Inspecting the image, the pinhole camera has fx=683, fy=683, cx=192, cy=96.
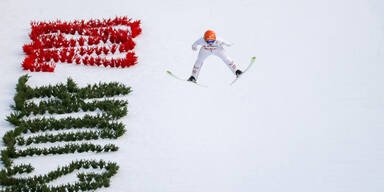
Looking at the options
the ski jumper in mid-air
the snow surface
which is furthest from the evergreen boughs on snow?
the ski jumper in mid-air

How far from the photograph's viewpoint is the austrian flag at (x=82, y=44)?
14867 millimetres

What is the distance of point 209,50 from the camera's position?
12531 millimetres

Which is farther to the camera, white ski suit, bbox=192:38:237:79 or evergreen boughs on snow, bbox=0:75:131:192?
white ski suit, bbox=192:38:237:79

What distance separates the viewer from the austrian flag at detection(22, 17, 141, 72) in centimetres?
1487

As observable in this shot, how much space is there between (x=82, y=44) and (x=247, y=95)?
435 cm

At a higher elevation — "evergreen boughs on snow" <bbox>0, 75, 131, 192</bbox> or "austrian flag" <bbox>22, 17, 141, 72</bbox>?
"austrian flag" <bbox>22, 17, 141, 72</bbox>

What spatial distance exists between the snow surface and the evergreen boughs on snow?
0.21 m

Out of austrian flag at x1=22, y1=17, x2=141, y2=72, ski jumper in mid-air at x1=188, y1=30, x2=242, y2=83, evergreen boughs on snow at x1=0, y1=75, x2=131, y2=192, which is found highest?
austrian flag at x1=22, y1=17, x2=141, y2=72

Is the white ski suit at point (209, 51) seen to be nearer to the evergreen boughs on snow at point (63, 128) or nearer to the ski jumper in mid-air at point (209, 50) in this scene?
the ski jumper in mid-air at point (209, 50)

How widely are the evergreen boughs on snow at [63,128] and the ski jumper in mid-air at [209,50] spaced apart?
164 cm

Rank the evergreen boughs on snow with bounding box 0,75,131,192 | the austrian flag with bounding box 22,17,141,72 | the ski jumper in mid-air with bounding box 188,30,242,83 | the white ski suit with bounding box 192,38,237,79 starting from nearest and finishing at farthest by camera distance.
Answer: the evergreen boughs on snow with bounding box 0,75,131,192
the ski jumper in mid-air with bounding box 188,30,242,83
the white ski suit with bounding box 192,38,237,79
the austrian flag with bounding box 22,17,141,72

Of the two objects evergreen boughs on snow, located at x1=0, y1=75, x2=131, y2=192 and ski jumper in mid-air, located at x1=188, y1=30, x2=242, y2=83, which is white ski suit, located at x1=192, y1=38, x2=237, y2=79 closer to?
ski jumper in mid-air, located at x1=188, y1=30, x2=242, y2=83

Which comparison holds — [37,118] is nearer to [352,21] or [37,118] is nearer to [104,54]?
[104,54]

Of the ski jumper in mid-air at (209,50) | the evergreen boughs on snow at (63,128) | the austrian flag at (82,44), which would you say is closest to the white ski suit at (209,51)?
the ski jumper in mid-air at (209,50)
